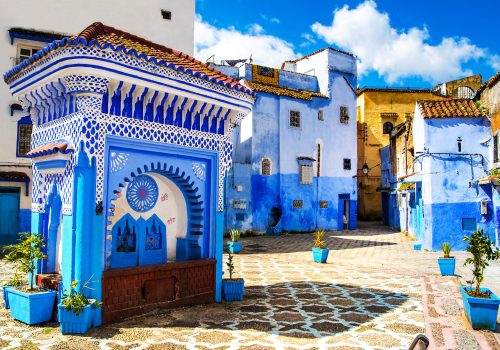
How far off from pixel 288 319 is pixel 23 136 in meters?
14.9

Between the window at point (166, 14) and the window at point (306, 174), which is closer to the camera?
the window at point (166, 14)

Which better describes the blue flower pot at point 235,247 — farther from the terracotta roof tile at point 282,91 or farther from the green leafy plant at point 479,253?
the green leafy plant at point 479,253

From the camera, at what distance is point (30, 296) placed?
717cm

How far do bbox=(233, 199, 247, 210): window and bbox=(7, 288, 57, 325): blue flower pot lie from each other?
16493 mm

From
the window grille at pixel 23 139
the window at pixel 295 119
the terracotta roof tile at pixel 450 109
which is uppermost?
the window at pixel 295 119

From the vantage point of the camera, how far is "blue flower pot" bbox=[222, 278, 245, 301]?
9.41m

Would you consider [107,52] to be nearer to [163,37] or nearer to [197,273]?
[197,273]

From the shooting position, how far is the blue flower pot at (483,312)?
725 cm

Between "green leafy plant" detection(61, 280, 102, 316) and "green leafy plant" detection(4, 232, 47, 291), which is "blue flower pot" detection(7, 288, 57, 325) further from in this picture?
"green leafy plant" detection(61, 280, 102, 316)

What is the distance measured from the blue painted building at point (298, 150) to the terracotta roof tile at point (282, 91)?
0.20 ft

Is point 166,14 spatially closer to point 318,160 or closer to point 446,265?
point 318,160

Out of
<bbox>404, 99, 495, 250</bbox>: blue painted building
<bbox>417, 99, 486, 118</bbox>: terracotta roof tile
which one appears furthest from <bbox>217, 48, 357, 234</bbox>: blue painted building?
<bbox>404, 99, 495, 250</bbox>: blue painted building

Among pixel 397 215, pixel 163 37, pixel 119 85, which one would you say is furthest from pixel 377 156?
pixel 119 85

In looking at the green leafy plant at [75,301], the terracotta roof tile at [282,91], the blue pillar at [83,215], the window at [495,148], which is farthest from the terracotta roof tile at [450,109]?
the green leafy plant at [75,301]
